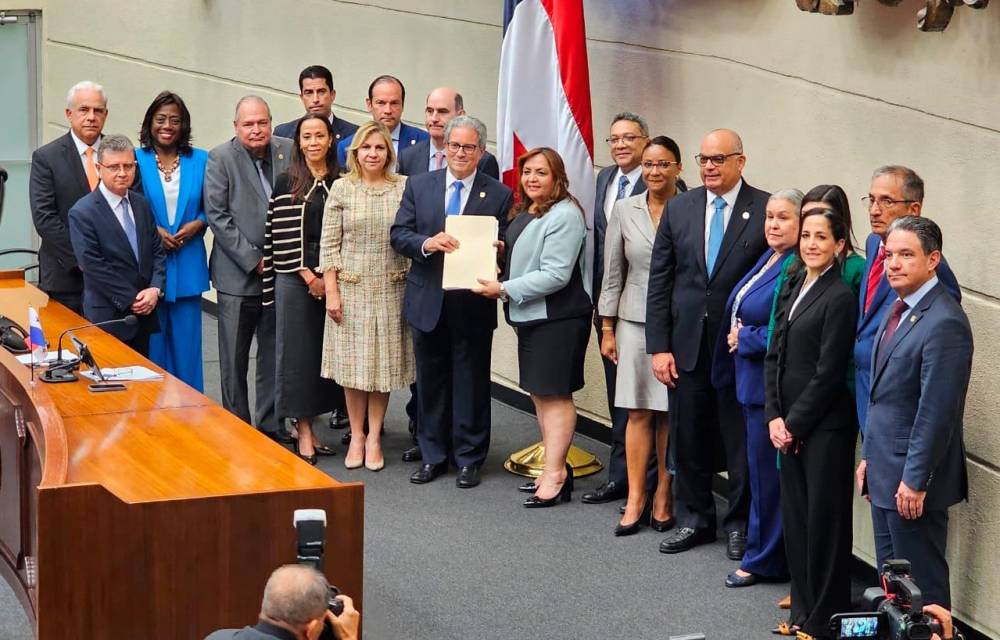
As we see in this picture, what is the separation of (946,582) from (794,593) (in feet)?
2.08

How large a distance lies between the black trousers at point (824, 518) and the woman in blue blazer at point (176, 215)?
324 cm

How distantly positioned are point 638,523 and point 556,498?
1.57ft

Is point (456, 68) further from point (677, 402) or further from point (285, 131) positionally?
point (677, 402)

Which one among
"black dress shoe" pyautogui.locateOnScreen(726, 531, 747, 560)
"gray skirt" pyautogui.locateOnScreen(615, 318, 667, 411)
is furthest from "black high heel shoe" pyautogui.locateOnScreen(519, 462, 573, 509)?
"black dress shoe" pyautogui.locateOnScreen(726, 531, 747, 560)

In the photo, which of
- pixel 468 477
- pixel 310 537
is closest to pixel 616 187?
pixel 468 477

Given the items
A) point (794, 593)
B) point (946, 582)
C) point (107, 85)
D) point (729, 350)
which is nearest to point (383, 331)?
point (729, 350)

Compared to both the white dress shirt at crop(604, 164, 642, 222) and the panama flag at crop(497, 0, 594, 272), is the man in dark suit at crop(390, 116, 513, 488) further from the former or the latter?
the white dress shirt at crop(604, 164, 642, 222)

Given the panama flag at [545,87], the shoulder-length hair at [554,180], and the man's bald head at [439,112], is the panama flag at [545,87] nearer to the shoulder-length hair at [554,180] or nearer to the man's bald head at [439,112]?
the man's bald head at [439,112]

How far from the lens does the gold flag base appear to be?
7.14 meters

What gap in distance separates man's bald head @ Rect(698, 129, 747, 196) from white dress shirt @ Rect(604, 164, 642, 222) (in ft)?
2.13

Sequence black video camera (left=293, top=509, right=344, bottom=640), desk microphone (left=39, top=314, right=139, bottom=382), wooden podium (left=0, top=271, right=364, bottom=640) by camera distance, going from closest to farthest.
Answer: black video camera (left=293, top=509, right=344, bottom=640), wooden podium (left=0, top=271, right=364, bottom=640), desk microphone (left=39, top=314, right=139, bottom=382)

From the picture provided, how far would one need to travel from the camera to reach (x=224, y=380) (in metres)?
7.42

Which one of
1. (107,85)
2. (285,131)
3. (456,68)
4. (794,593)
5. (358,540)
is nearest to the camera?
(358,540)

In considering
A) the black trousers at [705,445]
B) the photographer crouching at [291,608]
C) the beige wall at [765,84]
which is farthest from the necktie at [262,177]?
the photographer crouching at [291,608]
